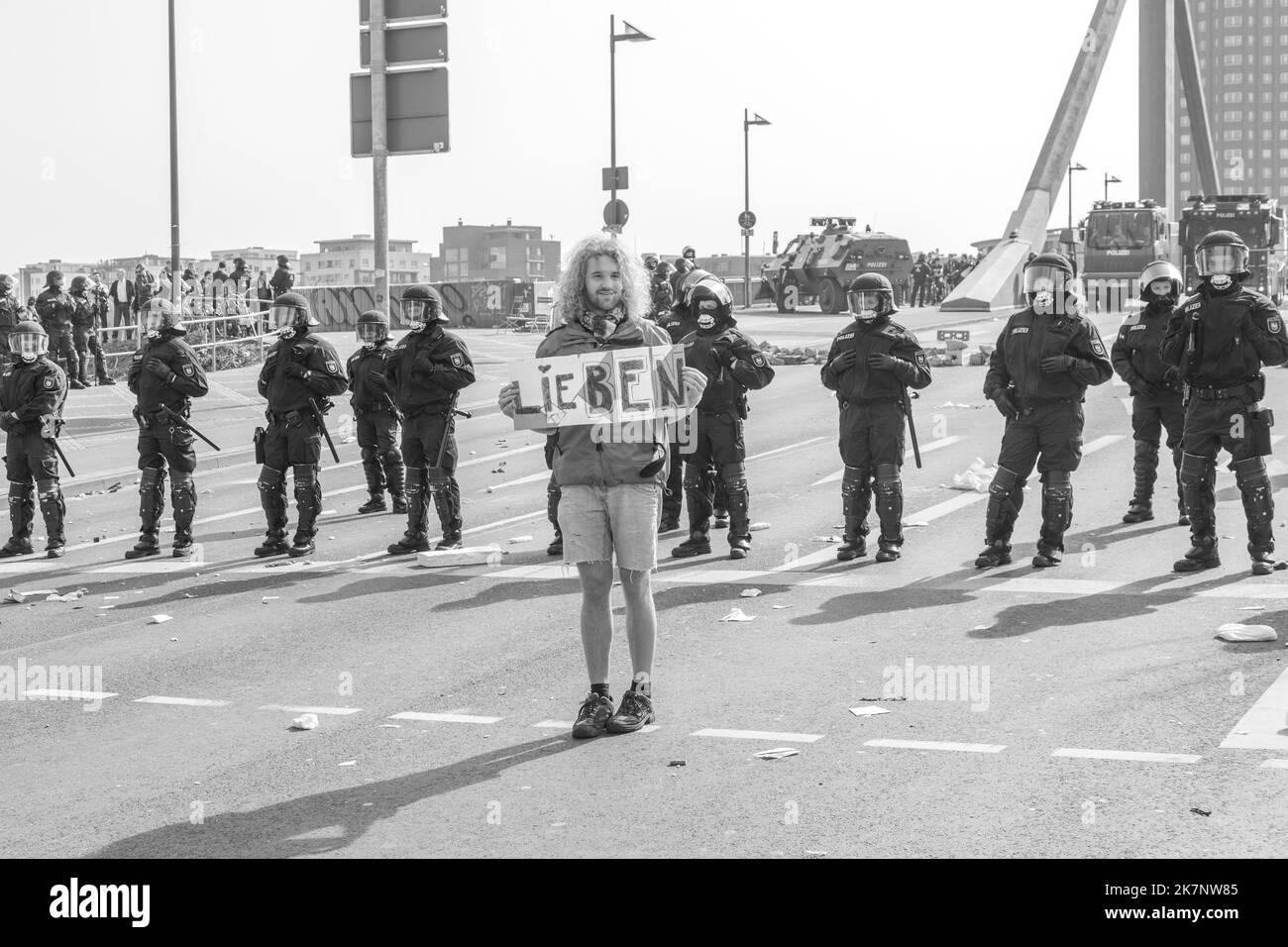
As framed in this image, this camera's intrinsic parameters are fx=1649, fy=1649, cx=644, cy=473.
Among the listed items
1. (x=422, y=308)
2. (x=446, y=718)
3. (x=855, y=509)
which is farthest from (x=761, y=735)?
(x=422, y=308)

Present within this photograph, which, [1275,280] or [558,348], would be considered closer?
[558,348]

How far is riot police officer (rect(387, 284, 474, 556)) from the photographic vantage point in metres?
12.1

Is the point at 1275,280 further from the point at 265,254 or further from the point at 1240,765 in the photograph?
the point at 265,254

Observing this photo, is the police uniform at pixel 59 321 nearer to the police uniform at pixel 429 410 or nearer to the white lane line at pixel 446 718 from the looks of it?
the police uniform at pixel 429 410

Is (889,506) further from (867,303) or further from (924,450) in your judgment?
(924,450)

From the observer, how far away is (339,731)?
7035 millimetres

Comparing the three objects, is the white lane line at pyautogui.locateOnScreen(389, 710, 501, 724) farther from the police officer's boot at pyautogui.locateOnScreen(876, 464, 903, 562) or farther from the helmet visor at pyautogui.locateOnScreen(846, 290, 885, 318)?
the helmet visor at pyautogui.locateOnScreen(846, 290, 885, 318)

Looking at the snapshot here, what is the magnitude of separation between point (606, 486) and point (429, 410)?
5742 millimetres

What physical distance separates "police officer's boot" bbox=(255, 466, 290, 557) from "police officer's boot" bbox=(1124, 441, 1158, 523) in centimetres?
653

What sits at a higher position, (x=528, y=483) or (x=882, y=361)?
(x=882, y=361)

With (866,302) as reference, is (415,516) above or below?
below

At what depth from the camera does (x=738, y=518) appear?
11.9 m

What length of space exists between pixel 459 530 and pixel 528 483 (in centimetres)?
435
